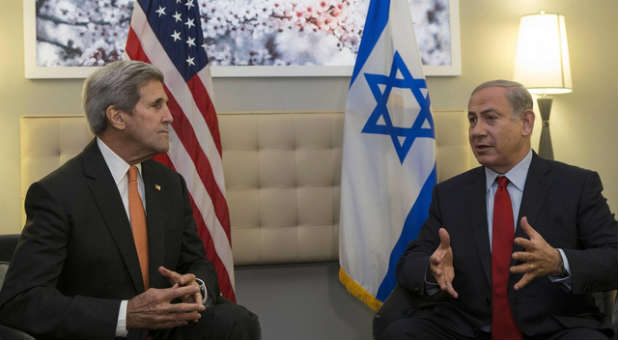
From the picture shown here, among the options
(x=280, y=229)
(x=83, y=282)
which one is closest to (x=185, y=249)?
(x=83, y=282)

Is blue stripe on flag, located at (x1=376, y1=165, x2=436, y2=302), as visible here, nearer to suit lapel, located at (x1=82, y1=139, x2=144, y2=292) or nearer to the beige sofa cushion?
the beige sofa cushion

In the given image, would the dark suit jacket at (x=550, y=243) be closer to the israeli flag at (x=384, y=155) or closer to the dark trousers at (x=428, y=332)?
the dark trousers at (x=428, y=332)

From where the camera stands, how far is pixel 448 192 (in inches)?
99.7

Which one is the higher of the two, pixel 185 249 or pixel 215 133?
pixel 215 133

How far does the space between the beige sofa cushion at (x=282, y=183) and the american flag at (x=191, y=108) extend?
0.30 metres

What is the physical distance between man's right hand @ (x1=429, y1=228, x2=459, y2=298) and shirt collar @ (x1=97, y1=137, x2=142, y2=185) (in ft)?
3.75

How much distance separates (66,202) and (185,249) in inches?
20.4

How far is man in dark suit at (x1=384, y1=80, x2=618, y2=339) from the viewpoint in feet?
6.98

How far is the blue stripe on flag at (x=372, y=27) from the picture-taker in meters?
3.32

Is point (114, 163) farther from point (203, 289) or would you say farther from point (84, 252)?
point (203, 289)

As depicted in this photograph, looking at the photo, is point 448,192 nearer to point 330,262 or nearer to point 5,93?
point 330,262

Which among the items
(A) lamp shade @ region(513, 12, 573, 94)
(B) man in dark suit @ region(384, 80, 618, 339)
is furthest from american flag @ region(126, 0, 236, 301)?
(A) lamp shade @ region(513, 12, 573, 94)

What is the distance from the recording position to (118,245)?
2.06 m

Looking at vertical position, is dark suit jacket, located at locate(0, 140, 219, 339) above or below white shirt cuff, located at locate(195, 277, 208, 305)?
above
